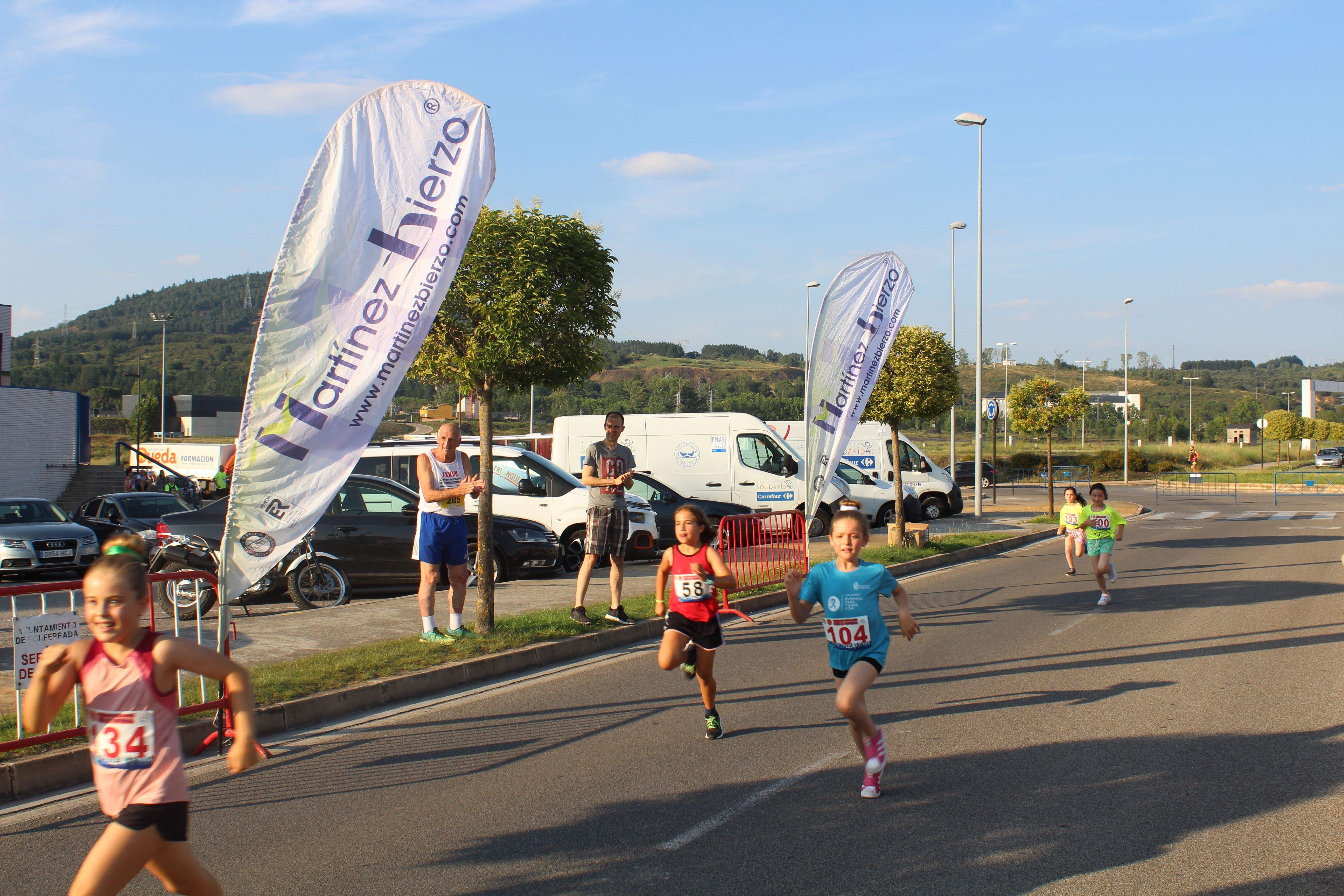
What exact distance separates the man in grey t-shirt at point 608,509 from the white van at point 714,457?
1232 centimetres

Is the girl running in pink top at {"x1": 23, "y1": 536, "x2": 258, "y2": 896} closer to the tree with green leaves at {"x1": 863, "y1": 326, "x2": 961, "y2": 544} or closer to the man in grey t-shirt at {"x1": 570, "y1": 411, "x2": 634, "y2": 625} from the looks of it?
the man in grey t-shirt at {"x1": 570, "y1": 411, "x2": 634, "y2": 625}

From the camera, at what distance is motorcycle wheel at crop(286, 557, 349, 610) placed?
38.3 ft

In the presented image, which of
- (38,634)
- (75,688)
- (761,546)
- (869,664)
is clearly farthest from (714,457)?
(75,688)

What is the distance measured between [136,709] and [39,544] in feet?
48.8

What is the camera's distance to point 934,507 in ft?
84.9

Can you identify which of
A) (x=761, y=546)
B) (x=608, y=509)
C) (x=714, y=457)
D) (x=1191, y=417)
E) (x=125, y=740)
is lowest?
(x=761, y=546)

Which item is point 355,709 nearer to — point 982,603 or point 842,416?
point 842,416

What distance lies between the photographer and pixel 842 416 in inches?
473

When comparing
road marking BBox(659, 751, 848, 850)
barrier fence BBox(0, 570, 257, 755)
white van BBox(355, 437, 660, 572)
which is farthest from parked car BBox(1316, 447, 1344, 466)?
barrier fence BBox(0, 570, 257, 755)

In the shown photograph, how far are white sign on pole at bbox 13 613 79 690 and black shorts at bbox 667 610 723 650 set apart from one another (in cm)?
358

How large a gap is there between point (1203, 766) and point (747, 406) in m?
76.2

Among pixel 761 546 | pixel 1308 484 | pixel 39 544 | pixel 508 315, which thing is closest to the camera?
pixel 508 315

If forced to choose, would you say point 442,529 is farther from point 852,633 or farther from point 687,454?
point 687,454

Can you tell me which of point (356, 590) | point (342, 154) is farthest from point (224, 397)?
point (342, 154)
